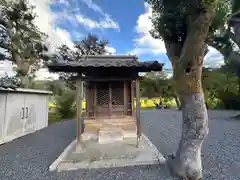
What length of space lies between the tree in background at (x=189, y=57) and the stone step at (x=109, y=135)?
2657 millimetres

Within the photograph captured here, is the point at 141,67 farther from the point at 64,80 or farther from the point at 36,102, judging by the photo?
the point at 64,80

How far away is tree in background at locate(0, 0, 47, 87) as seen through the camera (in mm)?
10836

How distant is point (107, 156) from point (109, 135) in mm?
1565

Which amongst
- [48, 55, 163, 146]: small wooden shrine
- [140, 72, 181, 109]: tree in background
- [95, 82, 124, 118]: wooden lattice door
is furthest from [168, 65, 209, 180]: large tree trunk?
[140, 72, 181, 109]: tree in background

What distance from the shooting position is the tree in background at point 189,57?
291 centimetres

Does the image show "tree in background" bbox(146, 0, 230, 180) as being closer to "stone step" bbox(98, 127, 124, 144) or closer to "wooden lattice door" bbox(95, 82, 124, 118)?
"stone step" bbox(98, 127, 124, 144)

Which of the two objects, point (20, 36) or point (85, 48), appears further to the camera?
point (85, 48)

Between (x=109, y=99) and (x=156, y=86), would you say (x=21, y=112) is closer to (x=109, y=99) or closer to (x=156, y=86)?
(x=109, y=99)

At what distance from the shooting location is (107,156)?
4.49m

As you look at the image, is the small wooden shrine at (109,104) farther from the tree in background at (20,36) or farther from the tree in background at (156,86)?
the tree in background at (156,86)

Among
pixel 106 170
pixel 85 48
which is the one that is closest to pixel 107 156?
pixel 106 170

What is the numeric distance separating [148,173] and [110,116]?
3.12 m

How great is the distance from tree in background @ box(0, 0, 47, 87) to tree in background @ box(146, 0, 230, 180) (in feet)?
34.0

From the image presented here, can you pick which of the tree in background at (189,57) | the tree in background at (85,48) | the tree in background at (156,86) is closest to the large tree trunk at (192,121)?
the tree in background at (189,57)
